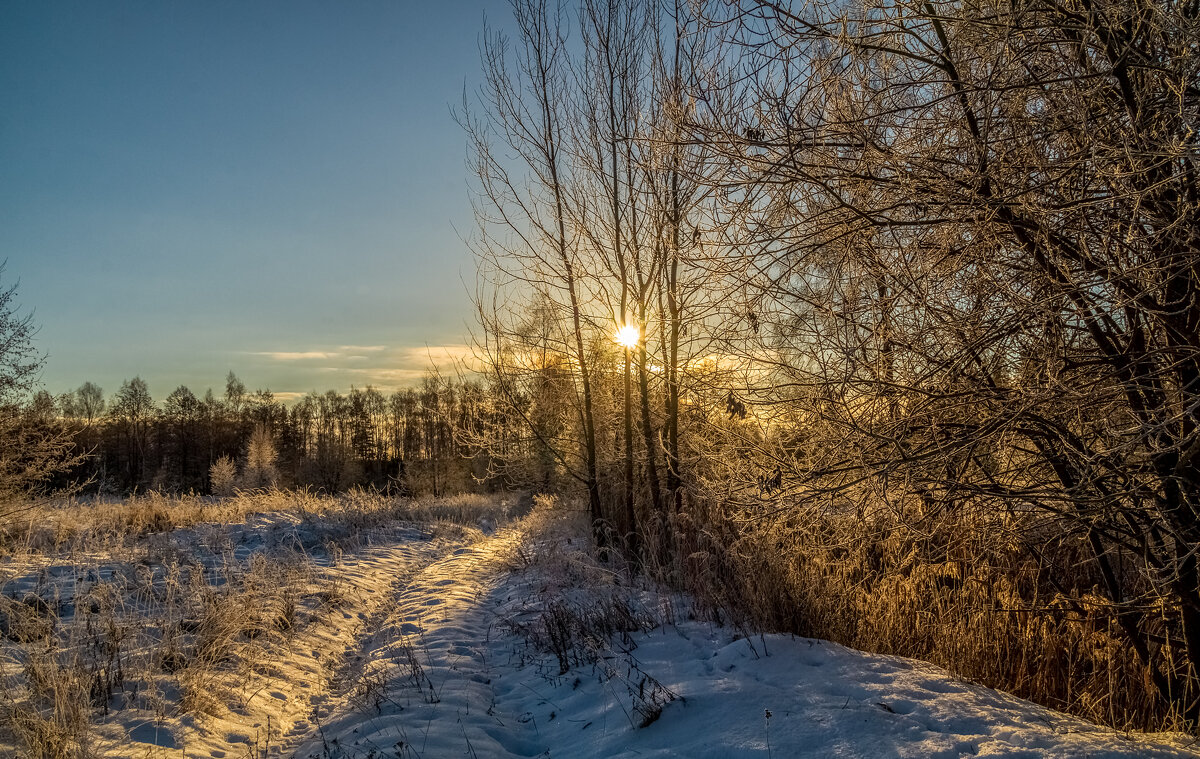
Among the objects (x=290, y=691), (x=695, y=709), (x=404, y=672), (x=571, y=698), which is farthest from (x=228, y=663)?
(x=695, y=709)

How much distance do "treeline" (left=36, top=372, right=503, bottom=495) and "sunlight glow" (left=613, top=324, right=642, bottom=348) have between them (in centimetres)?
2975

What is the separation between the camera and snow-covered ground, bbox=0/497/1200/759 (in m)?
2.92

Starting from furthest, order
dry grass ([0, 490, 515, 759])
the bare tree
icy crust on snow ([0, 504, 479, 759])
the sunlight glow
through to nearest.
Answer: the sunlight glow < icy crust on snow ([0, 504, 479, 759]) < dry grass ([0, 490, 515, 759]) < the bare tree

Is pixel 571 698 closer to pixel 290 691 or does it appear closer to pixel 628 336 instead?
pixel 290 691

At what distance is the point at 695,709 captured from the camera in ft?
11.1

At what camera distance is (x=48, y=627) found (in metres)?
4.40

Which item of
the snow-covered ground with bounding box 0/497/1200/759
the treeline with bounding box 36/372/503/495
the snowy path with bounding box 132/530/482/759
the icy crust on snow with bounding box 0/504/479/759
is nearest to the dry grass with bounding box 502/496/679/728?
the snow-covered ground with bounding box 0/497/1200/759

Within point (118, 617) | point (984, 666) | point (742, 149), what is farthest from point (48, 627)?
point (984, 666)

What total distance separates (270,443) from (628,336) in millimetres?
43236

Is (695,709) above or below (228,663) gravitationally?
above

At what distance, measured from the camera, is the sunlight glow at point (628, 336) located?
8.37 metres

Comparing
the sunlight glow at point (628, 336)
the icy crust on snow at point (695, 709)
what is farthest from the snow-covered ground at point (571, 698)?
the sunlight glow at point (628, 336)

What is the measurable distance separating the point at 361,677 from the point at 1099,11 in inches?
224

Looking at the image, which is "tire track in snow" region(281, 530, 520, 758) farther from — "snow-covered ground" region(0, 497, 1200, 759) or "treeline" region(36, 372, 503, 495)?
"treeline" region(36, 372, 503, 495)
